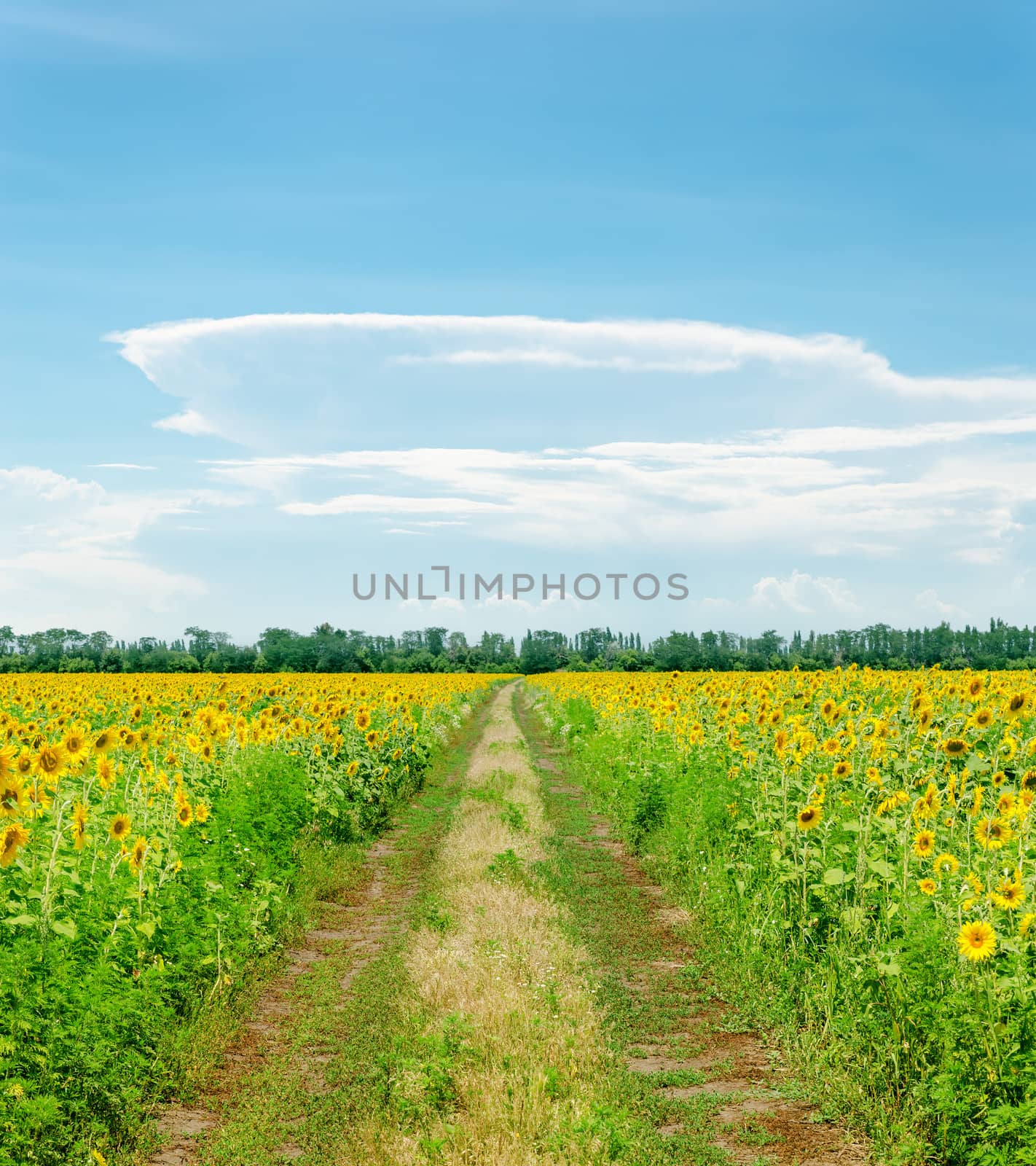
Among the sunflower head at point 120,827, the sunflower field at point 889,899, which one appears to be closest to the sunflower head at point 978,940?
the sunflower field at point 889,899

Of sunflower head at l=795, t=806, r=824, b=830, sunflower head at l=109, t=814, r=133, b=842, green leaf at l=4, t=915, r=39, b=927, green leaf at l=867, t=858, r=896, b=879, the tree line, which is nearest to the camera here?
green leaf at l=4, t=915, r=39, b=927

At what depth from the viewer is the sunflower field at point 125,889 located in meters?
5.56

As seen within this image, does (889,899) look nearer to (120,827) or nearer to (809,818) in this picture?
(809,818)

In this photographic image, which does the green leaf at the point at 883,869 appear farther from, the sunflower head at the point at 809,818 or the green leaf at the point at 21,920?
the green leaf at the point at 21,920

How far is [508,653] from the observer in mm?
141500

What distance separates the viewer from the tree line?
72.2 meters

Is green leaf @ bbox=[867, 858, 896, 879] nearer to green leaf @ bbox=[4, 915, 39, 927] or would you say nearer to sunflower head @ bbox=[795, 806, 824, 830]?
sunflower head @ bbox=[795, 806, 824, 830]

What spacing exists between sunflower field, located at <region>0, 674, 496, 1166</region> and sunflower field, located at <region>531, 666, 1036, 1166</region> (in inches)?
185

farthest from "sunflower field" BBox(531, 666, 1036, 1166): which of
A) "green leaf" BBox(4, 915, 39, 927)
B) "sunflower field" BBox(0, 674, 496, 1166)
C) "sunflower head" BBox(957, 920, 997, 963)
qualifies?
"green leaf" BBox(4, 915, 39, 927)

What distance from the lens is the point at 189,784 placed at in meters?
10.9

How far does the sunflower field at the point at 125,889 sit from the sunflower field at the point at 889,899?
4687 mm

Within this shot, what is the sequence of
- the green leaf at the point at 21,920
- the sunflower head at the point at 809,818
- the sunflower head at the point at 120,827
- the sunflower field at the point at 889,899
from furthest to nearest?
the sunflower head at the point at 809,818, the sunflower head at the point at 120,827, the green leaf at the point at 21,920, the sunflower field at the point at 889,899

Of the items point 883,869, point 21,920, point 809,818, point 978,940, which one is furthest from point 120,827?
point 978,940

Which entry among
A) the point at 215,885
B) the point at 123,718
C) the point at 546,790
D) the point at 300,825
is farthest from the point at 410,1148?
the point at 546,790
